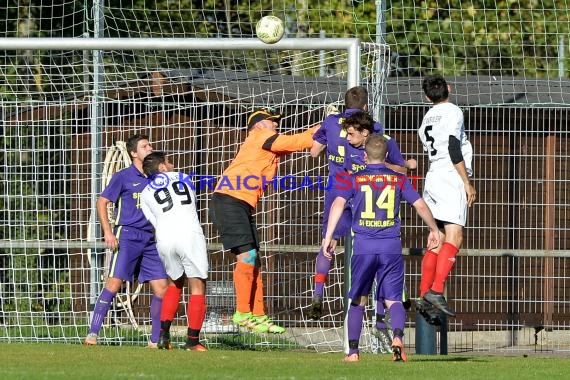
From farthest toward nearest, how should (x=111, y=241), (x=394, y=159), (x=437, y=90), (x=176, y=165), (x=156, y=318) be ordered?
(x=176, y=165)
(x=111, y=241)
(x=156, y=318)
(x=437, y=90)
(x=394, y=159)

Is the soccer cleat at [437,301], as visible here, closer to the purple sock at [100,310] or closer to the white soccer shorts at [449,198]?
the white soccer shorts at [449,198]

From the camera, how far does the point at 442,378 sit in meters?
8.99

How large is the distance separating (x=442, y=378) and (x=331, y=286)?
513 cm

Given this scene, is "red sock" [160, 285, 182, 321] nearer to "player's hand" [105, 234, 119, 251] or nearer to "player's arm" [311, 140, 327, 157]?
"player's hand" [105, 234, 119, 251]

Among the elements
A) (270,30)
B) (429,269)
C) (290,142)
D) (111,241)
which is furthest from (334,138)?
(111,241)

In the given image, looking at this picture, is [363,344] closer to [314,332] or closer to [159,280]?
[314,332]

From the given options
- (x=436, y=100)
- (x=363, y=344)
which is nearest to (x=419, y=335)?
(x=363, y=344)

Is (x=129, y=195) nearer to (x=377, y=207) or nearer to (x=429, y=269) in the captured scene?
(x=429, y=269)

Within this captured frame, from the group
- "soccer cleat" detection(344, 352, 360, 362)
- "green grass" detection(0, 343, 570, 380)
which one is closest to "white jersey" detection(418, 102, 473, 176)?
"green grass" detection(0, 343, 570, 380)

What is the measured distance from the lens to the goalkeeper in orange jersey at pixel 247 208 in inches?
487

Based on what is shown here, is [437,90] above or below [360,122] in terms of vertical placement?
above

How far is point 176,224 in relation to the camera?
1161cm

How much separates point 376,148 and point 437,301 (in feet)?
5.55

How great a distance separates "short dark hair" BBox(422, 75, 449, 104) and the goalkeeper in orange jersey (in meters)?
1.52
